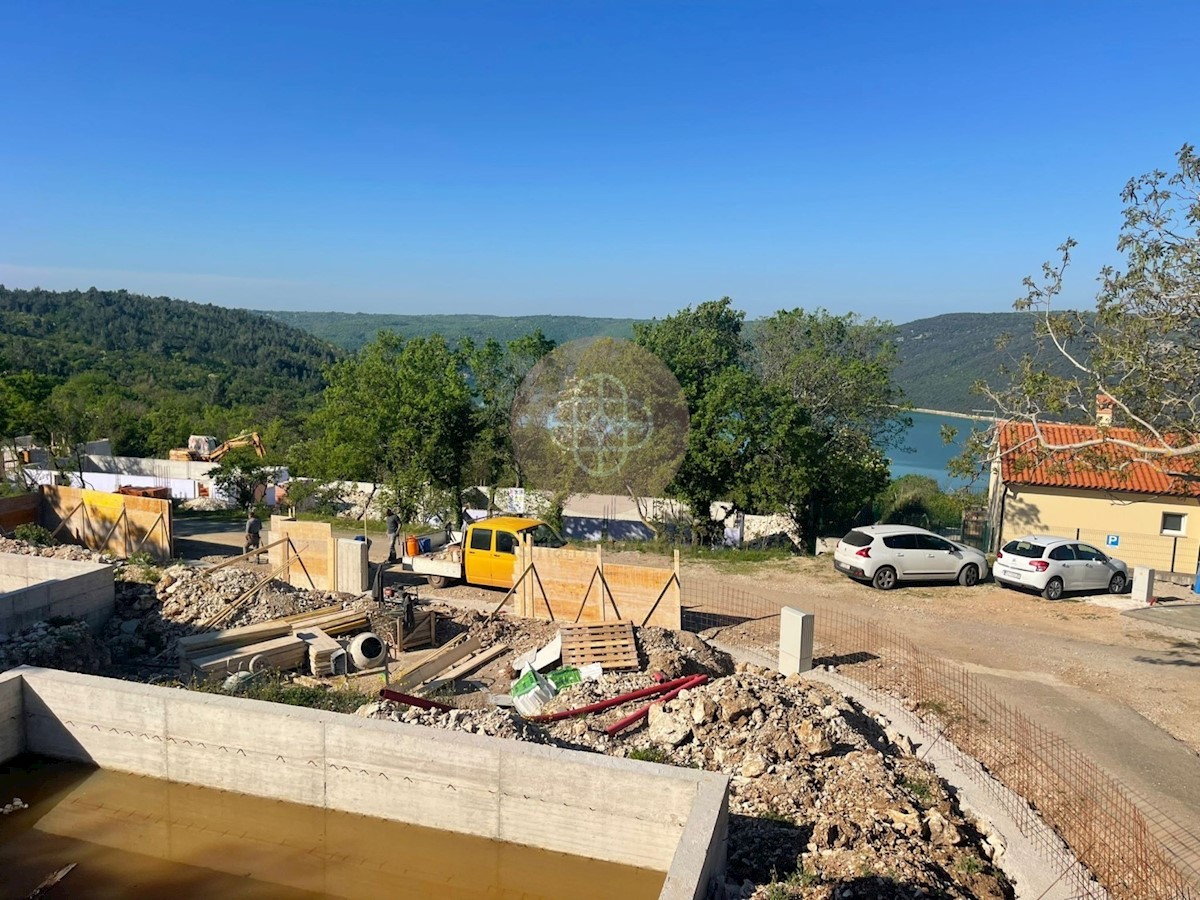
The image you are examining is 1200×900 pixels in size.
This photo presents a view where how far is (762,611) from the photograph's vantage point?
16.7 metres

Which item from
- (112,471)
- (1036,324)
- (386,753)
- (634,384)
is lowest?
(112,471)

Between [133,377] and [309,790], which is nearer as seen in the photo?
[309,790]

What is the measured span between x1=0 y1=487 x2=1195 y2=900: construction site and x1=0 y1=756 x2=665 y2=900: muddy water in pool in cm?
2

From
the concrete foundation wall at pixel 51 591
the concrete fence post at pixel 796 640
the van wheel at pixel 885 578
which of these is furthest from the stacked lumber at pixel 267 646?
the van wheel at pixel 885 578

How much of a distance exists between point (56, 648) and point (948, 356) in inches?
3340

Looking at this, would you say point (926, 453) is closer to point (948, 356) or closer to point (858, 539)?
point (948, 356)

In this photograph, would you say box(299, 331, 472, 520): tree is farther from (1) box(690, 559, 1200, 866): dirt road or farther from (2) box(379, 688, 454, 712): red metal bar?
(2) box(379, 688, 454, 712): red metal bar

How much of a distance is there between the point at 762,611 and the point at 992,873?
31.2 feet

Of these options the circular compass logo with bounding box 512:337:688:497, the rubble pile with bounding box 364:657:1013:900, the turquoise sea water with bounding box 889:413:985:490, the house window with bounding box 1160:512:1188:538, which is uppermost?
the circular compass logo with bounding box 512:337:688:497

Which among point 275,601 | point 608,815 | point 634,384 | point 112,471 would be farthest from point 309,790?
point 112,471

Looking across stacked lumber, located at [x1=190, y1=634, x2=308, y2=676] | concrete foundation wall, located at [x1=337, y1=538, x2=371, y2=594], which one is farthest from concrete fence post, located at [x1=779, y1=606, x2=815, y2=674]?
concrete foundation wall, located at [x1=337, y1=538, x2=371, y2=594]

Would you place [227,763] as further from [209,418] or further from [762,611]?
[209,418]

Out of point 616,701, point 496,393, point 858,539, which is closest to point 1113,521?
point 858,539

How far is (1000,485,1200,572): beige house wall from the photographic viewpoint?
863 inches
